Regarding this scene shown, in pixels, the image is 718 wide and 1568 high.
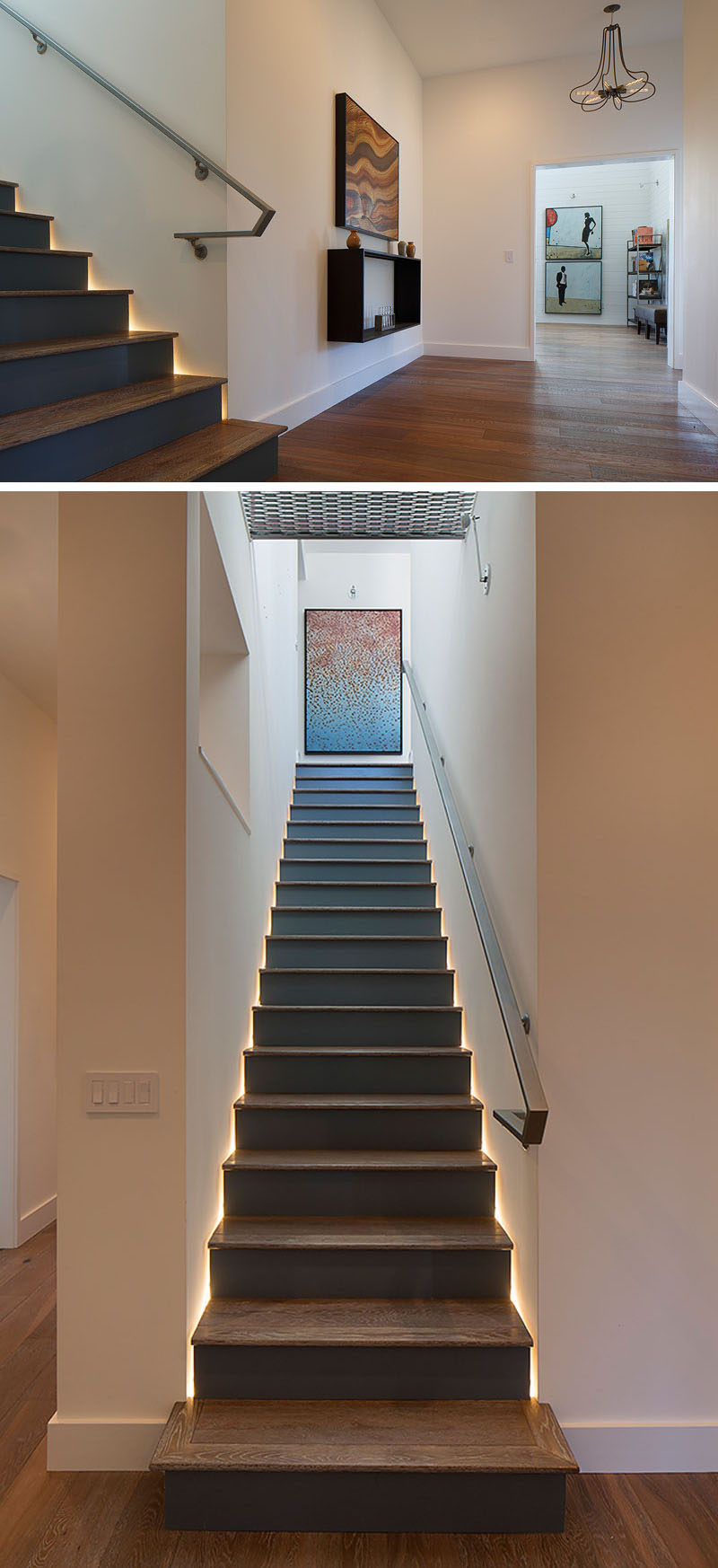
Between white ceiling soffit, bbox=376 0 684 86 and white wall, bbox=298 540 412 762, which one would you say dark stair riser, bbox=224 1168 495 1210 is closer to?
white wall, bbox=298 540 412 762

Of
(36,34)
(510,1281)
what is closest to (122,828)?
(510,1281)

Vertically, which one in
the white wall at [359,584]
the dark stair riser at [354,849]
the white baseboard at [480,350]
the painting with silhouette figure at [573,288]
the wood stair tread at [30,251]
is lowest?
the dark stair riser at [354,849]

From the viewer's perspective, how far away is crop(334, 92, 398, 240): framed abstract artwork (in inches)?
229

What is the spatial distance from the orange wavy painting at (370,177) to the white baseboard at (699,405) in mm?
2289

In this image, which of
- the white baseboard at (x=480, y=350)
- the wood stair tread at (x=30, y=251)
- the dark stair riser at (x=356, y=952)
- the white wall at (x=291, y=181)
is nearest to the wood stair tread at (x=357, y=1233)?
the dark stair riser at (x=356, y=952)

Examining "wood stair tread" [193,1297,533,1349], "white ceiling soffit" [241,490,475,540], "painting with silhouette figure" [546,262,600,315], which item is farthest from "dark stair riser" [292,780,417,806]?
"painting with silhouette figure" [546,262,600,315]

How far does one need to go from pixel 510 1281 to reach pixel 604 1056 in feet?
2.98

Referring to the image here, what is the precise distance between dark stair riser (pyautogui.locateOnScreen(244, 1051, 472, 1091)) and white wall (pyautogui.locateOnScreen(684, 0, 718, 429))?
10.3ft

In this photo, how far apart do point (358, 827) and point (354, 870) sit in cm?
56

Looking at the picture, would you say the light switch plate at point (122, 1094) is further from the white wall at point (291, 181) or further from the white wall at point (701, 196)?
the white wall at point (701, 196)

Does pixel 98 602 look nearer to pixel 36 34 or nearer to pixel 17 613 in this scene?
pixel 17 613

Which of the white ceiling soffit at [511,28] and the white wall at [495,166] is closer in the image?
the white ceiling soffit at [511,28]

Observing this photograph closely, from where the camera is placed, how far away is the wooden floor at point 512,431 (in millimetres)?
3689

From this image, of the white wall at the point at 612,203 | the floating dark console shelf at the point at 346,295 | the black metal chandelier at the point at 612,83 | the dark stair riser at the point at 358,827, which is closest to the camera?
the floating dark console shelf at the point at 346,295
